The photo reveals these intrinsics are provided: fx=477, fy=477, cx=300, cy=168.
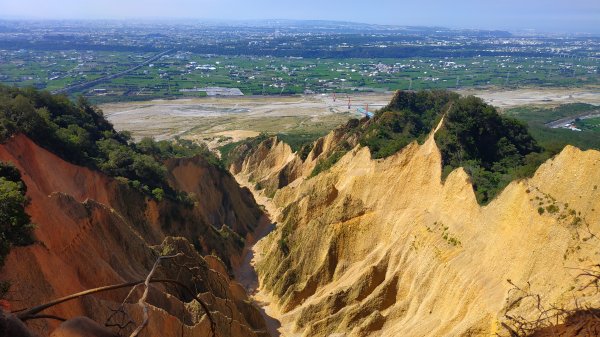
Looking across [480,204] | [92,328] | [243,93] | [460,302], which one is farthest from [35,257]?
[243,93]

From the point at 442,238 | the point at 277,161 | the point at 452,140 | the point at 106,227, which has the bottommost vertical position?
the point at 277,161

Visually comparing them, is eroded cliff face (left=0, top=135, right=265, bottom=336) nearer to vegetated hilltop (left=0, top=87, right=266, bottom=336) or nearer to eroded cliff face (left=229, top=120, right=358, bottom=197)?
vegetated hilltop (left=0, top=87, right=266, bottom=336)

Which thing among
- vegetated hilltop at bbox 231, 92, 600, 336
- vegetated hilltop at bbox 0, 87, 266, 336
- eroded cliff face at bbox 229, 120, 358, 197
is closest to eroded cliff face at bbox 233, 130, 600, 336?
vegetated hilltop at bbox 231, 92, 600, 336

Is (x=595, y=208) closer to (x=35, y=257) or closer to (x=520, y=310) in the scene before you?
(x=520, y=310)

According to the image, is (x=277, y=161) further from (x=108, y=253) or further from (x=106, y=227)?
(x=108, y=253)

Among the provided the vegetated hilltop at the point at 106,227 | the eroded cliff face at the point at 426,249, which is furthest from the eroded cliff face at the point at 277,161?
the eroded cliff face at the point at 426,249

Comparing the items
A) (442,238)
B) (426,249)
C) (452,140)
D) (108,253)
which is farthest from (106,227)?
(452,140)
